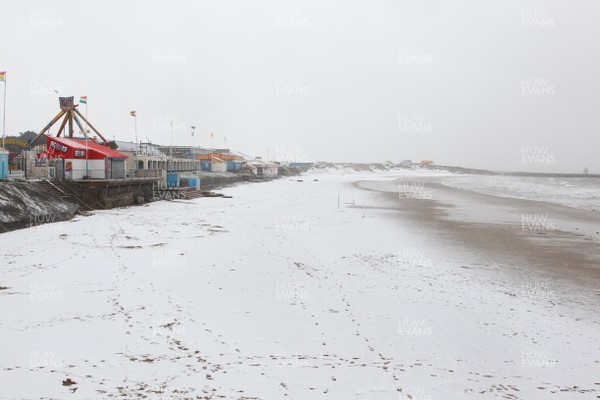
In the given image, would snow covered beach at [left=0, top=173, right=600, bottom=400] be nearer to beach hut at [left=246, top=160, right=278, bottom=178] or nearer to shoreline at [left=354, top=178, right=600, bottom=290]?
shoreline at [left=354, top=178, right=600, bottom=290]

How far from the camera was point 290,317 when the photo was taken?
31.6ft

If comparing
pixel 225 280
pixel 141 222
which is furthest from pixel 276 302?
pixel 141 222

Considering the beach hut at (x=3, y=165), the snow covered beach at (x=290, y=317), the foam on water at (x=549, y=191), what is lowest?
the snow covered beach at (x=290, y=317)

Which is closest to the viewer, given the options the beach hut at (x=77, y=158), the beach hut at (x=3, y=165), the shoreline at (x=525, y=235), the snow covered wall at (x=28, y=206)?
the shoreline at (x=525, y=235)

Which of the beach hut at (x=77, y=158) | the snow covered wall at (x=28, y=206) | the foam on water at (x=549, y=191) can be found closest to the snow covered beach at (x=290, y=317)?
the snow covered wall at (x=28, y=206)

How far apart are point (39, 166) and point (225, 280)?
79.3 ft

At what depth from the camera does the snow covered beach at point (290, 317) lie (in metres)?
6.67

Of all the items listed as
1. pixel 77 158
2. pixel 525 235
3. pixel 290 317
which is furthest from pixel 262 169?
pixel 290 317

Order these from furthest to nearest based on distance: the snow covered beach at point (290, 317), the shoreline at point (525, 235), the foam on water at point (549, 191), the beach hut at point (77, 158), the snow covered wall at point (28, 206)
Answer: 1. the foam on water at point (549, 191)
2. the beach hut at point (77, 158)
3. the snow covered wall at point (28, 206)
4. the shoreline at point (525, 235)
5. the snow covered beach at point (290, 317)

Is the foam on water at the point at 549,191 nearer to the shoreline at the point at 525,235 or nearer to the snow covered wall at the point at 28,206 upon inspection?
the shoreline at the point at 525,235

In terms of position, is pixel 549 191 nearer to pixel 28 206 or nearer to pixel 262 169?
pixel 262 169

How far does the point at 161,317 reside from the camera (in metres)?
9.09

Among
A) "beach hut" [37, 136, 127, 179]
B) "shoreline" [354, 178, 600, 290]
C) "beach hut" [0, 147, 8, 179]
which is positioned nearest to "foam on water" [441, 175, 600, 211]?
"shoreline" [354, 178, 600, 290]

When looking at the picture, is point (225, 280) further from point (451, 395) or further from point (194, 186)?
point (194, 186)
